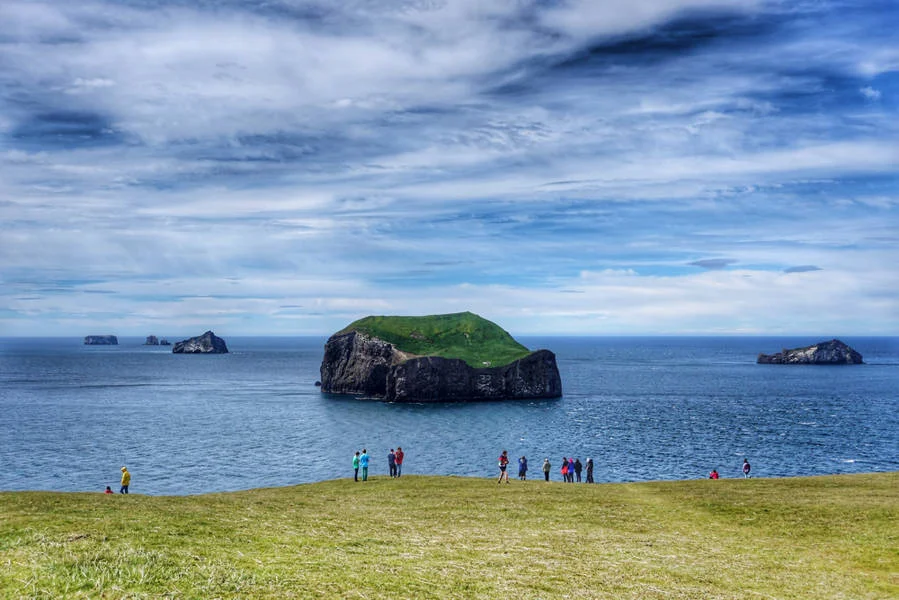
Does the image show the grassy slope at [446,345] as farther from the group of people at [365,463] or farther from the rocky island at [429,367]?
the group of people at [365,463]

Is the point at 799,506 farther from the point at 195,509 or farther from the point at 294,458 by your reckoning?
the point at 294,458

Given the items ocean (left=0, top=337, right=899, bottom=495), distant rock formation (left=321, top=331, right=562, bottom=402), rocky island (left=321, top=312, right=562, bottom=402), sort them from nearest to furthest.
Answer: ocean (left=0, top=337, right=899, bottom=495) → distant rock formation (left=321, top=331, right=562, bottom=402) → rocky island (left=321, top=312, right=562, bottom=402)

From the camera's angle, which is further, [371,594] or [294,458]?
[294,458]

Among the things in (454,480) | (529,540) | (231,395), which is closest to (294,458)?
(454,480)

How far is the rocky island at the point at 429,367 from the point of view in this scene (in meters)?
168

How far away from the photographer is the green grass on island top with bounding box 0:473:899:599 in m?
21.0

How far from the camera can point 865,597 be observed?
76.2 ft

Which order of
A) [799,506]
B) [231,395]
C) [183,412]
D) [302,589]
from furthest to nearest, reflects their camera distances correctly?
[231,395] → [183,412] → [799,506] → [302,589]

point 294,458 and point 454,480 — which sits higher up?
point 454,480

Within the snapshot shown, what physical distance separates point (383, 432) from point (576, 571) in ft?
306

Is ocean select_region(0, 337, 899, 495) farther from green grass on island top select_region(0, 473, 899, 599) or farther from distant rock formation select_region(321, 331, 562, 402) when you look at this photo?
green grass on island top select_region(0, 473, 899, 599)

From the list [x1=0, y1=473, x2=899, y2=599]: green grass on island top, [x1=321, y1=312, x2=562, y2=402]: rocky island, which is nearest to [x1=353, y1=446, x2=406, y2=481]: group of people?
[x1=0, y1=473, x2=899, y2=599]: green grass on island top

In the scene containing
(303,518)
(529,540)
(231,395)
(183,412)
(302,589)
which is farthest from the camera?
(231,395)

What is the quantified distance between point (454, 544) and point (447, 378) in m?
141
